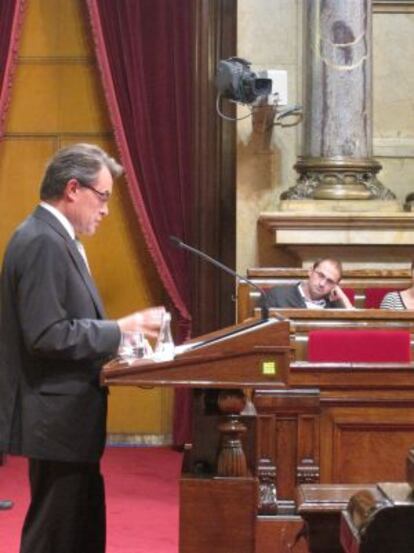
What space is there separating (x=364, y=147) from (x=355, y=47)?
604 mm

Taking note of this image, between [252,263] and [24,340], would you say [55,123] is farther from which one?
[24,340]

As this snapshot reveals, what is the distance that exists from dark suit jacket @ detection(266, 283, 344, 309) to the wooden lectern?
292 centimetres

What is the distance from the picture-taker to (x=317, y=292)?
23.4 ft

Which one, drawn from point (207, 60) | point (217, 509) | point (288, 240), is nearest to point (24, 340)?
point (217, 509)

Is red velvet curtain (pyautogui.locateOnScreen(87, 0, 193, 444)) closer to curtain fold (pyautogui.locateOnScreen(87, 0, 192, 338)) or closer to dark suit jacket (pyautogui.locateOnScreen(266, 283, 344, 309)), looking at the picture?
curtain fold (pyautogui.locateOnScreen(87, 0, 192, 338))

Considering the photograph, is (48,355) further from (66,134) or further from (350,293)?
(66,134)

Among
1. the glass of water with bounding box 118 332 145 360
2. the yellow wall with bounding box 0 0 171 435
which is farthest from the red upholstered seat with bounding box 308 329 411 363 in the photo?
the yellow wall with bounding box 0 0 171 435

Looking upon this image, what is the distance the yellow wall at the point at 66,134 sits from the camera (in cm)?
843

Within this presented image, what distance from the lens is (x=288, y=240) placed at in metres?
7.84

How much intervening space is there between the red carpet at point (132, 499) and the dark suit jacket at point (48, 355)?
1990mm

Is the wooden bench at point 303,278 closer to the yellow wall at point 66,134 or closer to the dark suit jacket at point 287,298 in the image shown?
the dark suit jacket at point 287,298

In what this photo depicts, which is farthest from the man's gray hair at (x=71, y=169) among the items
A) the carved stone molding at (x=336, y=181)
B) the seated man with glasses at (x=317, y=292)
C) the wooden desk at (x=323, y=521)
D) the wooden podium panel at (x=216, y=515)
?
the carved stone molding at (x=336, y=181)

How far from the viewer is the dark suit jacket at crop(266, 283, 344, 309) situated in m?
7.12

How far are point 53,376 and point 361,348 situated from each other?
1881 millimetres
